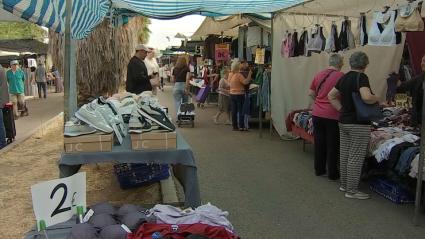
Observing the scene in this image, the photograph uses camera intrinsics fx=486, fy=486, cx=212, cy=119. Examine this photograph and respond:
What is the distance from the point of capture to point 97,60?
10.7 metres

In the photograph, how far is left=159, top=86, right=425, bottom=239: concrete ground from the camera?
4934 mm

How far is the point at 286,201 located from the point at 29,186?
3361 millimetres

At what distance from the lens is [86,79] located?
417 inches

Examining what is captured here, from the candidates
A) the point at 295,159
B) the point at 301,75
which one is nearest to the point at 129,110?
the point at 295,159

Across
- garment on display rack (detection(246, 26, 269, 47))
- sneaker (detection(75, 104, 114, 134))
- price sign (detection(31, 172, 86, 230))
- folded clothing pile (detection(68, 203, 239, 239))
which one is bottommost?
folded clothing pile (detection(68, 203, 239, 239))

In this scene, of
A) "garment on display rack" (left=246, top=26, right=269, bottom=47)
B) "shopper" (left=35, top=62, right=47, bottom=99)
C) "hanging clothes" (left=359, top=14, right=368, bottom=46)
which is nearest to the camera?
"hanging clothes" (left=359, top=14, right=368, bottom=46)

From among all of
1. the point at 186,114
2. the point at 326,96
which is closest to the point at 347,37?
the point at 326,96

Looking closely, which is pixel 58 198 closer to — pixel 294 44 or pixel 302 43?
pixel 302 43

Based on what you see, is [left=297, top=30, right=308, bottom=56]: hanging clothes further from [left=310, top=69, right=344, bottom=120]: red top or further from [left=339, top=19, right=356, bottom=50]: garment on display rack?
[left=310, top=69, right=344, bottom=120]: red top

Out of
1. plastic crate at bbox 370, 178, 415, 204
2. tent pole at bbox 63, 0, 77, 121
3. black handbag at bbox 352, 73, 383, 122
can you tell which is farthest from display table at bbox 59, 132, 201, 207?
plastic crate at bbox 370, 178, 415, 204

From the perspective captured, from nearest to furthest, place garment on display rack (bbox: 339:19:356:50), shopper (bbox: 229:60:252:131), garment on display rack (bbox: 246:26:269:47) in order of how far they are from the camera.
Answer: garment on display rack (bbox: 339:19:356:50), shopper (bbox: 229:60:252:131), garment on display rack (bbox: 246:26:269:47)

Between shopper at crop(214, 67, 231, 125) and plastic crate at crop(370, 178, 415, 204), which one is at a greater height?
shopper at crop(214, 67, 231, 125)

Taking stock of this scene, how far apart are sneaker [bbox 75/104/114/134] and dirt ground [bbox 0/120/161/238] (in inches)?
53.2

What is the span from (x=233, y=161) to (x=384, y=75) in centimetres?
297
